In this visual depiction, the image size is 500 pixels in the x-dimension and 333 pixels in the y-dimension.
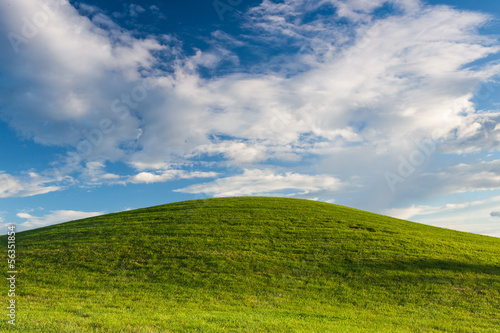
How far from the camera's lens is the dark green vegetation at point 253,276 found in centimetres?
1745

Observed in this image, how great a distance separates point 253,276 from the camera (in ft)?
87.7

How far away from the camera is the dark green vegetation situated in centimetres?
1745

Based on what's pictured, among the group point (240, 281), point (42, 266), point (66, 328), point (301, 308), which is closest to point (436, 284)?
point (301, 308)

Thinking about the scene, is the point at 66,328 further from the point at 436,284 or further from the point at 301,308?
the point at 436,284

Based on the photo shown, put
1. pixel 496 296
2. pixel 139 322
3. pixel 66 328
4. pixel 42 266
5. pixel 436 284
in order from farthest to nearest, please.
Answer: pixel 42 266 < pixel 436 284 < pixel 496 296 < pixel 139 322 < pixel 66 328

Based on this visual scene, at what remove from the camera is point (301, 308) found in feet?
67.8

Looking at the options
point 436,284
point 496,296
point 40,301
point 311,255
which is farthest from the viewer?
point 311,255

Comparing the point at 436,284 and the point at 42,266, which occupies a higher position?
the point at 42,266

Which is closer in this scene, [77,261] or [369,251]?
[77,261]

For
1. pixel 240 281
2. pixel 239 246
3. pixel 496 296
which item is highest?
pixel 239 246

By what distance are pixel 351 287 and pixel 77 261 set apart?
86.2ft

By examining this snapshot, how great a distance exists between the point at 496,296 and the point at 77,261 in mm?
37889

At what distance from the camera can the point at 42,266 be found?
29.8 m

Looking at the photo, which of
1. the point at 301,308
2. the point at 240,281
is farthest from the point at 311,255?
the point at 301,308
